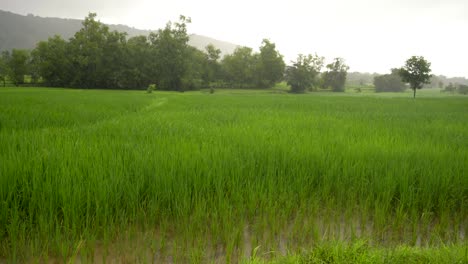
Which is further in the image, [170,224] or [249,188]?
[249,188]

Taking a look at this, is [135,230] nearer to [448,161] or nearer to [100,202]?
[100,202]

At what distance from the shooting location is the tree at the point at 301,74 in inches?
2371

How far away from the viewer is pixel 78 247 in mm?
1883

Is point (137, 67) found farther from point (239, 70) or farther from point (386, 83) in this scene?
point (386, 83)

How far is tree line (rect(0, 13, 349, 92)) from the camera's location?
158ft

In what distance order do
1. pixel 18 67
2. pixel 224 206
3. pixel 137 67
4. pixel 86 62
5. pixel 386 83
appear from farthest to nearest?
pixel 386 83 < pixel 18 67 < pixel 137 67 < pixel 86 62 < pixel 224 206

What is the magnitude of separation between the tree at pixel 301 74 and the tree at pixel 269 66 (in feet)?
7.78

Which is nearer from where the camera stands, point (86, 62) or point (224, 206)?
point (224, 206)

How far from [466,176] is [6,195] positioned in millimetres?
4751

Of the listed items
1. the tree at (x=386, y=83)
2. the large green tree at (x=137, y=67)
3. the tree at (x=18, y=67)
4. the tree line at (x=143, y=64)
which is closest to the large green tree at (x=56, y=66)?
the tree line at (x=143, y=64)

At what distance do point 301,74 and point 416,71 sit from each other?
80.6 feet

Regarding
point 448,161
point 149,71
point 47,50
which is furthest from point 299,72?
point 448,161

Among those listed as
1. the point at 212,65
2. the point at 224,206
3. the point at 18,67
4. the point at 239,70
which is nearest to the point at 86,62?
the point at 18,67

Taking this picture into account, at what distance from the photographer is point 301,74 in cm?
6166
